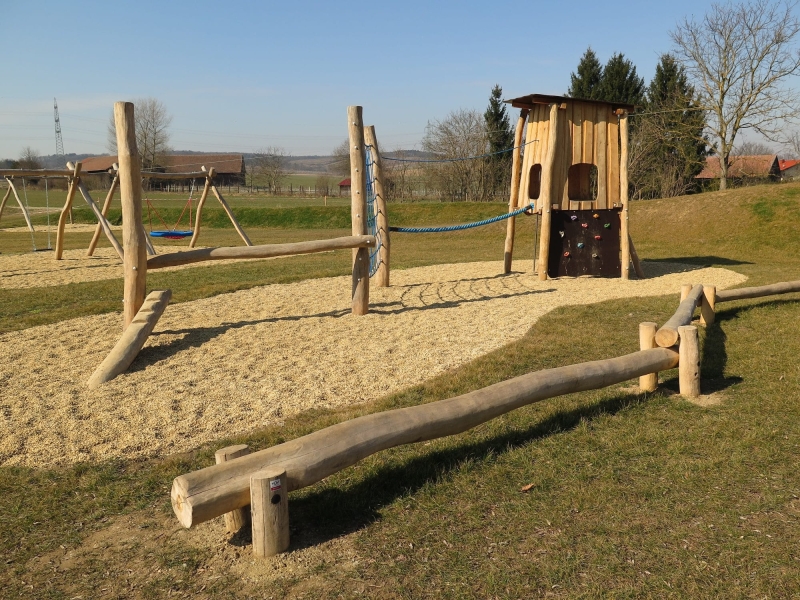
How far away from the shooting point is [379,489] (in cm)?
376

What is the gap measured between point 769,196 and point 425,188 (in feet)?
85.9

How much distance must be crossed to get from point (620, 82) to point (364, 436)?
38.3m

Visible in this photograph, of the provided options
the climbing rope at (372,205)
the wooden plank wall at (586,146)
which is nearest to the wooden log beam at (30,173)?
the climbing rope at (372,205)

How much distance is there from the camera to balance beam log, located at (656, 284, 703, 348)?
17.5 ft

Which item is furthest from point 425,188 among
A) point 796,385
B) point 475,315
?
point 796,385

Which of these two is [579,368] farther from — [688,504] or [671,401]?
[688,504]

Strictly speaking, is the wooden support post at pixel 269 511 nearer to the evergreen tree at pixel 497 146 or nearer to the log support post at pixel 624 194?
the log support post at pixel 624 194

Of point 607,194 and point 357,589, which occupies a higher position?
A: point 607,194

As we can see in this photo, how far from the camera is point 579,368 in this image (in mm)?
4762

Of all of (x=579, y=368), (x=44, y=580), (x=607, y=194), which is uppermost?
(x=607, y=194)

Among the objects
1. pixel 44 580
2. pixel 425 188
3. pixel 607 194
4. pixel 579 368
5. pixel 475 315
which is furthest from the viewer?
pixel 425 188

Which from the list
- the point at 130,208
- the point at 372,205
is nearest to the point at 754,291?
the point at 372,205

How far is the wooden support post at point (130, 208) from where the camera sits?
6551 mm

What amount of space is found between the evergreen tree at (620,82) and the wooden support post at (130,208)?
114 feet
